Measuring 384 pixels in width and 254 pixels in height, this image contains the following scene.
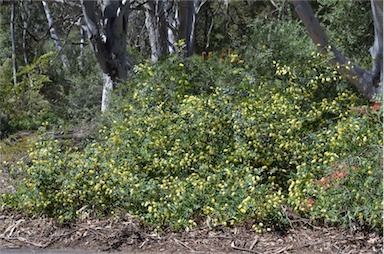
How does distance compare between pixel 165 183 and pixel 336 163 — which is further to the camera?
pixel 165 183

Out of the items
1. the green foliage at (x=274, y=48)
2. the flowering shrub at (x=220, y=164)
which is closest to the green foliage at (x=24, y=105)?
the green foliage at (x=274, y=48)

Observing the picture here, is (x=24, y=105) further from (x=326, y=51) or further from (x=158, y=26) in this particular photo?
(x=326, y=51)

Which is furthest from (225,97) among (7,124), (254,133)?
(7,124)

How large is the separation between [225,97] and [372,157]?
2151mm

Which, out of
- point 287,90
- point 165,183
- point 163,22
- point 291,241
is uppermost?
point 163,22

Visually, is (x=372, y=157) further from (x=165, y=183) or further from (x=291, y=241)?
(x=165, y=183)

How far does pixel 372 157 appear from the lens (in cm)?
559

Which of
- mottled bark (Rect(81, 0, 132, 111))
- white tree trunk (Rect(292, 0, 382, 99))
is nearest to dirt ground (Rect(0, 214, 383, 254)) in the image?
white tree trunk (Rect(292, 0, 382, 99))

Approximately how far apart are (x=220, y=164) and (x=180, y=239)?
45.0 inches

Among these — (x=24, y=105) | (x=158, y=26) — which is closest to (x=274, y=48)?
(x=158, y=26)

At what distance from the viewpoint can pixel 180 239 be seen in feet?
19.1

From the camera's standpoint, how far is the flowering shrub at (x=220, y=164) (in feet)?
18.8

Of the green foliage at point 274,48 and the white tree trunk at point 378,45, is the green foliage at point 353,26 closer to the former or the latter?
the green foliage at point 274,48

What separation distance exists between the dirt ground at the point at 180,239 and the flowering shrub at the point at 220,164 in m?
0.12
